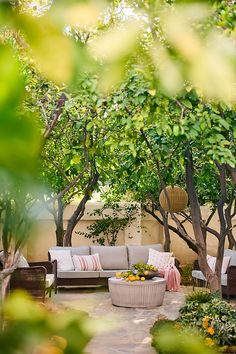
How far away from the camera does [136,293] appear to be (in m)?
8.89

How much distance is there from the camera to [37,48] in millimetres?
223

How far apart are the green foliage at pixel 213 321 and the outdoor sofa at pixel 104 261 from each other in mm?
4341

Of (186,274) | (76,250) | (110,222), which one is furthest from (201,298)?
(110,222)

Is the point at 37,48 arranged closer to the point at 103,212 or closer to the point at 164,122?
the point at 164,122

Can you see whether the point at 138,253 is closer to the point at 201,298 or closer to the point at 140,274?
the point at 140,274

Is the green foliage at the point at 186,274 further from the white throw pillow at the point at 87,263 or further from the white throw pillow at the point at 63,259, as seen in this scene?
the white throw pillow at the point at 63,259

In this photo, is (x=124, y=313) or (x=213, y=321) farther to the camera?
(x=124, y=313)

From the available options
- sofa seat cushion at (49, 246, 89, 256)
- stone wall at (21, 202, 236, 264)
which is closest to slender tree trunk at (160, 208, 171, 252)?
stone wall at (21, 202, 236, 264)

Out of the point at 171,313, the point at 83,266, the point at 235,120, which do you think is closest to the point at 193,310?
the point at 171,313

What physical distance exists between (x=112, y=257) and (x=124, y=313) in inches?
132

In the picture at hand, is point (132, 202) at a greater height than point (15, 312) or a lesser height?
greater

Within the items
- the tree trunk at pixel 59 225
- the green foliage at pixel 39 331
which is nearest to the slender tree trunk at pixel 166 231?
the tree trunk at pixel 59 225

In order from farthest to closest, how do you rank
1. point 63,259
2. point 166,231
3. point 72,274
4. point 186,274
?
point 166,231 < point 186,274 < point 63,259 < point 72,274

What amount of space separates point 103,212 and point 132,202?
732 millimetres
